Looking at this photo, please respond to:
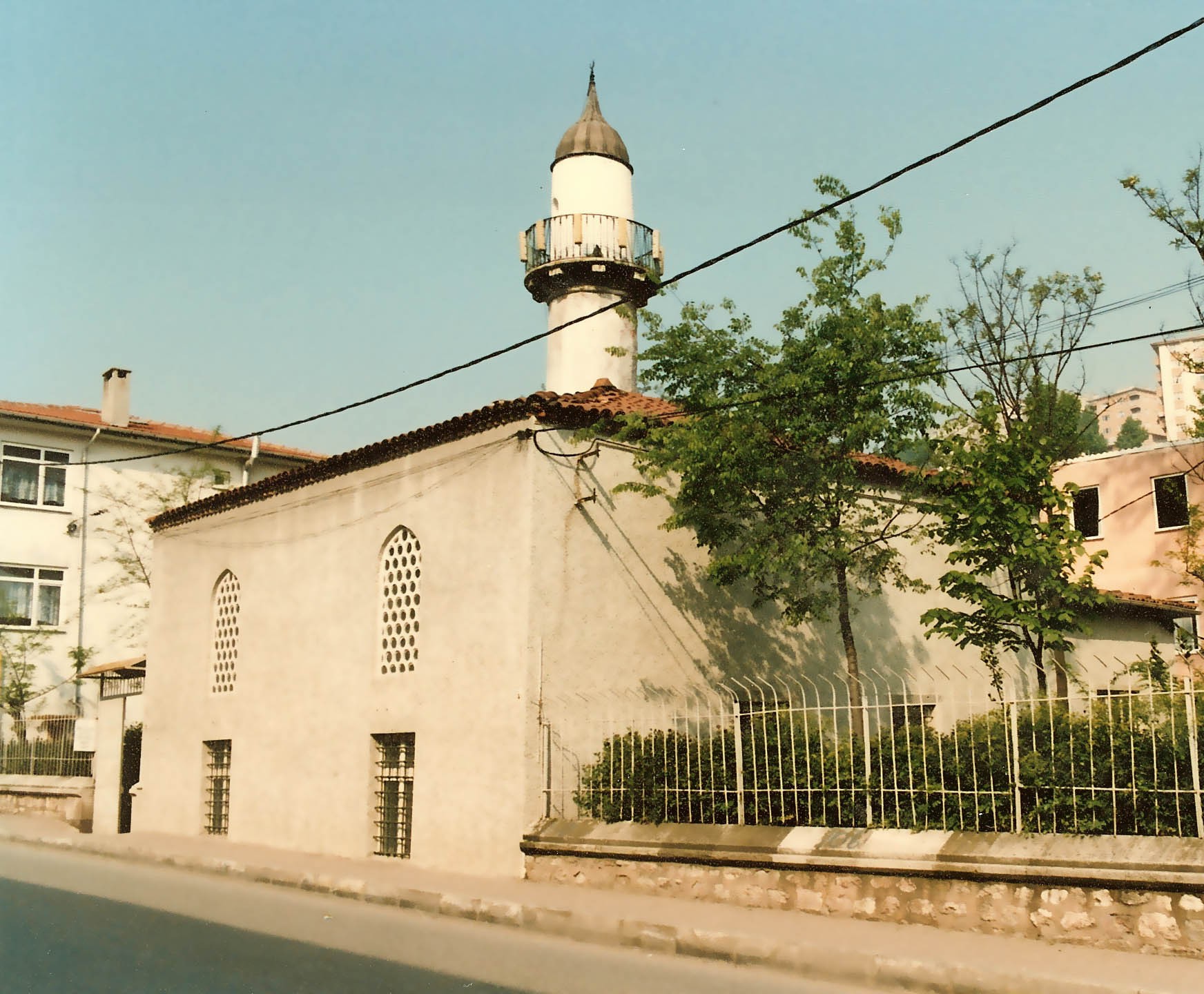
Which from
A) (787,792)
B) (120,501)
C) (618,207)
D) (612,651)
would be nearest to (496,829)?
(612,651)

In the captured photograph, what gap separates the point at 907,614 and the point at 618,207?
9.56 m

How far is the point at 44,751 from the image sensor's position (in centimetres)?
2245

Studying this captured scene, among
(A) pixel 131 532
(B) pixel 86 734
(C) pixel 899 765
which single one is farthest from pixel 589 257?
(A) pixel 131 532

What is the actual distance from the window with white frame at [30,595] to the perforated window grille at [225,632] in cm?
1300

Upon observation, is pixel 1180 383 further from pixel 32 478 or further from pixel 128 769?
pixel 128 769

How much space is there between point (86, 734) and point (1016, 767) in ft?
54.9

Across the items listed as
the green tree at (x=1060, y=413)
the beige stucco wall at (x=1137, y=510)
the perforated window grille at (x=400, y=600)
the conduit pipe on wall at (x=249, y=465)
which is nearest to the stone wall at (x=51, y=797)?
the perforated window grille at (x=400, y=600)

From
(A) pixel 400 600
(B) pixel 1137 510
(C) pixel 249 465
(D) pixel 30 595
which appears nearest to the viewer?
(A) pixel 400 600

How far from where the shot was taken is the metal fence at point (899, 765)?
8.30 meters

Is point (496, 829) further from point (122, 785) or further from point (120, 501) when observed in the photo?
point (120, 501)

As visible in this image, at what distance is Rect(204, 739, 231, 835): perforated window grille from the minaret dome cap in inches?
473

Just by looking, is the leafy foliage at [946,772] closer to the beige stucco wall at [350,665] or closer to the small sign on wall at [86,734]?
the beige stucco wall at [350,665]

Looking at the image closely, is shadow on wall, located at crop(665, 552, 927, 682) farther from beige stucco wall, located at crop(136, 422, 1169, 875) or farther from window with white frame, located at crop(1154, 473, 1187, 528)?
window with white frame, located at crop(1154, 473, 1187, 528)

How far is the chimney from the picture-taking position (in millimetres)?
32688
